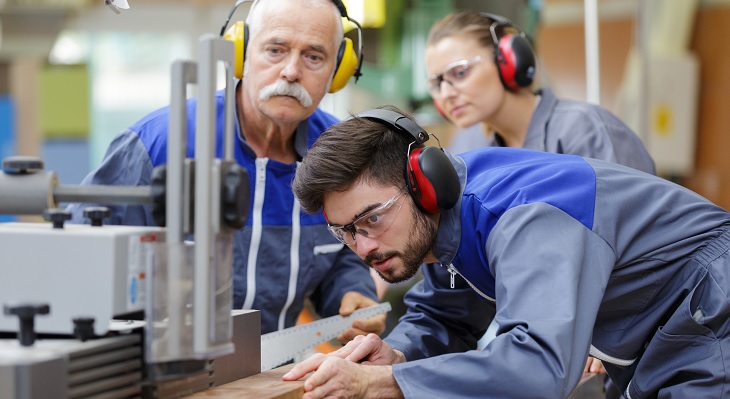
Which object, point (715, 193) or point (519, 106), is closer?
point (519, 106)

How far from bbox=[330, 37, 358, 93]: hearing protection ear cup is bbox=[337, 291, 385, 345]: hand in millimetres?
587

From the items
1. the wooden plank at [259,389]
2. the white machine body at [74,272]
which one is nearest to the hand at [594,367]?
the wooden plank at [259,389]

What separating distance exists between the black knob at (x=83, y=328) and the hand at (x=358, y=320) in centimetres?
100

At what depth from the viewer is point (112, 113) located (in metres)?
5.92

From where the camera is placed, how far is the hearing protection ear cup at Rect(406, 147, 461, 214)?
1.68m

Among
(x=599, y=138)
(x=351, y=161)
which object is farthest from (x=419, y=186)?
(x=599, y=138)

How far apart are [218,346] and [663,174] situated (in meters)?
5.46

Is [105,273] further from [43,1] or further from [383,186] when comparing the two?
[43,1]

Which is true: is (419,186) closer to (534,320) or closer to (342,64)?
(534,320)

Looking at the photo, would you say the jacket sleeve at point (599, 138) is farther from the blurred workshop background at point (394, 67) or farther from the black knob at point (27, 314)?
the black knob at point (27, 314)

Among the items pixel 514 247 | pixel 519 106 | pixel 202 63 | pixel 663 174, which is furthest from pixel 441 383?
pixel 663 174

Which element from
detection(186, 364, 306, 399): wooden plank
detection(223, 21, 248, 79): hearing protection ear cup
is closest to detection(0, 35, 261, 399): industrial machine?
detection(186, 364, 306, 399): wooden plank

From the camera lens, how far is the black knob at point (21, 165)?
136cm

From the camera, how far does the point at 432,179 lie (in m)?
1.68
